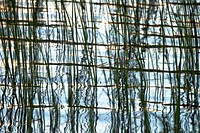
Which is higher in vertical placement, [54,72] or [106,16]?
[106,16]

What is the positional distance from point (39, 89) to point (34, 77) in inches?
2.4

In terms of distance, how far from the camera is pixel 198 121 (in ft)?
11.2

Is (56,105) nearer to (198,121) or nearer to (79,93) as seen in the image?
(79,93)

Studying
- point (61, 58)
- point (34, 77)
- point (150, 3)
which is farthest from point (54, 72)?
point (150, 3)

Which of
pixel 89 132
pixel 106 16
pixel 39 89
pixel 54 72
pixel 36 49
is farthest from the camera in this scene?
pixel 106 16

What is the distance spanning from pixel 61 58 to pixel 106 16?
0.87 metres

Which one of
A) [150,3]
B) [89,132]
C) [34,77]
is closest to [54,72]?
[34,77]

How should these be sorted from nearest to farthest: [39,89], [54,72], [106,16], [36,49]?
[39,89]
[36,49]
[54,72]
[106,16]

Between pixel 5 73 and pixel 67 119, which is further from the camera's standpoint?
pixel 5 73

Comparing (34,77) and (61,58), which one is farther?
(61,58)

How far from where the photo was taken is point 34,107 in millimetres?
3387

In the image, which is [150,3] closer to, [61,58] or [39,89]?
[61,58]

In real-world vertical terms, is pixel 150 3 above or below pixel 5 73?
above

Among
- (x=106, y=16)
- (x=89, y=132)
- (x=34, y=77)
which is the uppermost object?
(x=106, y=16)
